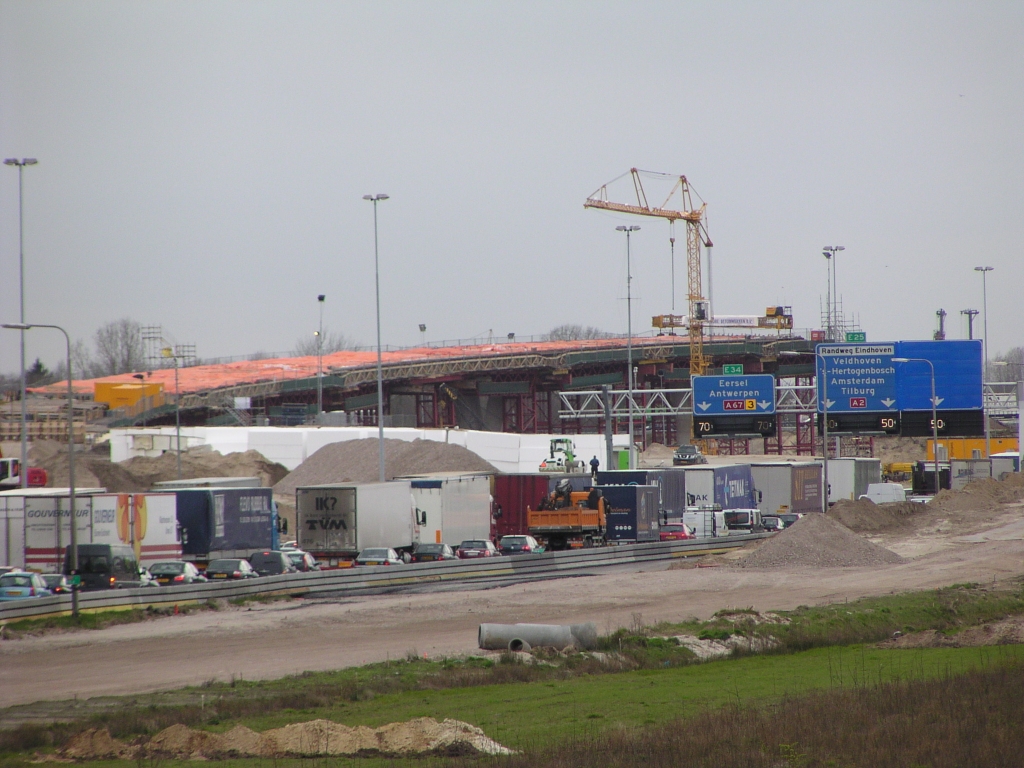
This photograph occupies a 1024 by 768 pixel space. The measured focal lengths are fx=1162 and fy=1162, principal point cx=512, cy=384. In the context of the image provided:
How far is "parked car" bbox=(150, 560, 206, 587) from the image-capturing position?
3556 cm

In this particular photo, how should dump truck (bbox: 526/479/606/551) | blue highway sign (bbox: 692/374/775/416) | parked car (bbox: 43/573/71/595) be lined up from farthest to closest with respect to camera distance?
blue highway sign (bbox: 692/374/775/416) < dump truck (bbox: 526/479/606/551) < parked car (bbox: 43/573/71/595)

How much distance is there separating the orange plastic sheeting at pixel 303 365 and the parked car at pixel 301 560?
5750 centimetres

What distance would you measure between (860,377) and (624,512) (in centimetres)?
2077

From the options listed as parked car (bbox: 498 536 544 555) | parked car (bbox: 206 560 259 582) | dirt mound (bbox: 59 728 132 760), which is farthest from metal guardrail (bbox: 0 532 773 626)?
dirt mound (bbox: 59 728 132 760)

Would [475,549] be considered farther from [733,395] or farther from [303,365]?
[303,365]

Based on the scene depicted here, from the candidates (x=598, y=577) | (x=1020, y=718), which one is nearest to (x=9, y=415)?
(x=598, y=577)

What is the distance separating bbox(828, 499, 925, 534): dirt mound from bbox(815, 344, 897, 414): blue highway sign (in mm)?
5261

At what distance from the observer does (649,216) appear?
135750 mm

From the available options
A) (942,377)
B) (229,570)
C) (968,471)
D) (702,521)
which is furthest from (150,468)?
(968,471)

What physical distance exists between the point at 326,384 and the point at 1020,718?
8690 centimetres

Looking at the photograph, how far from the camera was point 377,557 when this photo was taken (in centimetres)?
4056

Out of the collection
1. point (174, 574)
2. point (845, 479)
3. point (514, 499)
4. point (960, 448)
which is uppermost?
point (514, 499)

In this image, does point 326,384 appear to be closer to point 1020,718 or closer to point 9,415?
point 9,415

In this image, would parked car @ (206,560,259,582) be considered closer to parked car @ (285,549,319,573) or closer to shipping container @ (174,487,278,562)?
parked car @ (285,549,319,573)
